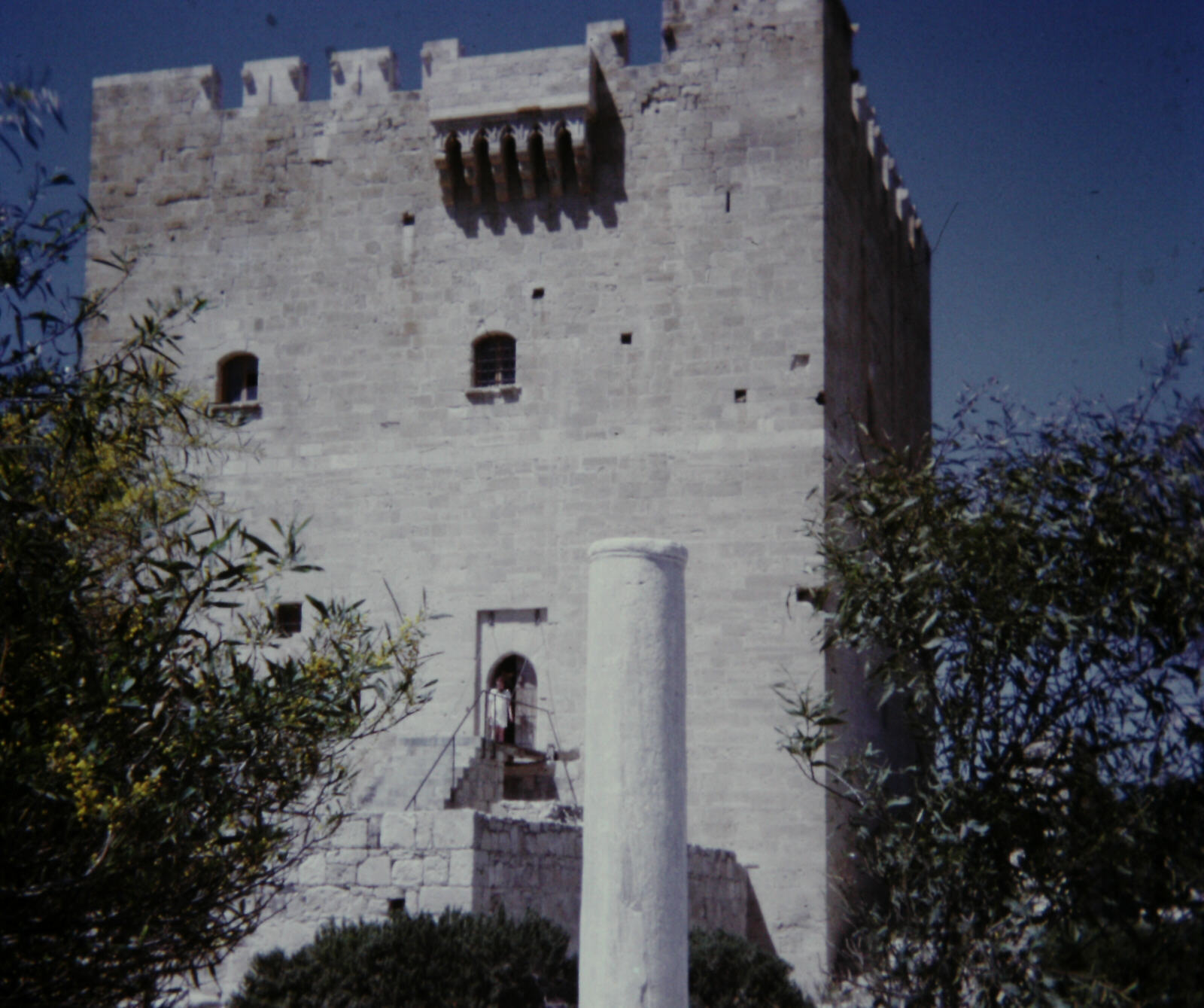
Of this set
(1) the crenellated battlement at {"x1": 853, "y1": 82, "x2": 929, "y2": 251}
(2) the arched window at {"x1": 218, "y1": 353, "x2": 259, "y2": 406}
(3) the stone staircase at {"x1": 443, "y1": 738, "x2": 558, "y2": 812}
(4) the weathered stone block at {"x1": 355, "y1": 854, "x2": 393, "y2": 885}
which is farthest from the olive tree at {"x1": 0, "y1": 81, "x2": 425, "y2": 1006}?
(1) the crenellated battlement at {"x1": 853, "y1": 82, "x2": 929, "y2": 251}

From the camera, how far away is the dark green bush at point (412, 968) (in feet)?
35.5

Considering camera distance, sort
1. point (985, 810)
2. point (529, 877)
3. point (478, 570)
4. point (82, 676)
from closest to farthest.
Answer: point (82, 676), point (985, 810), point (529, 877), point (478, 570)

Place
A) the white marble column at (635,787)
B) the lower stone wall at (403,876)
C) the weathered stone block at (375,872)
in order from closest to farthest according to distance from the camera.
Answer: the white marble column at (635,787) → the lower stone wall at (403,876) → the weathered stone block at (375,872)

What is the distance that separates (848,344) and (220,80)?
8.34 metres

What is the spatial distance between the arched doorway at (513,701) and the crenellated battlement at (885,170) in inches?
302

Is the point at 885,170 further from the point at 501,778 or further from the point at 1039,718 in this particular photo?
the point at 1039,718

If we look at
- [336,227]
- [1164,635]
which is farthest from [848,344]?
[1164,635]

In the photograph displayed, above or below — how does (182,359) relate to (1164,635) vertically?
above

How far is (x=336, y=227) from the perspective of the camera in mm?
18828

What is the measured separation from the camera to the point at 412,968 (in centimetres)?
1093

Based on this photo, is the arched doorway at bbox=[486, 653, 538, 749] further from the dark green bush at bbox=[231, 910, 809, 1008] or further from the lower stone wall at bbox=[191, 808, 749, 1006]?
the dark green bush at bbox=[231, 910, 809, 1008]

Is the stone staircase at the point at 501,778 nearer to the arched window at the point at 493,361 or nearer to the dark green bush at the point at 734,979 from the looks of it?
the dark green bush at the point at 734,979

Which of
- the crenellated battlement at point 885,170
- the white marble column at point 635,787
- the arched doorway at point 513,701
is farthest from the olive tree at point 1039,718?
the crenellated battlement at point 885,170

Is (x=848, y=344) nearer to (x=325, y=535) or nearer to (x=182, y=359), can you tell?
(x=325, y=535)
